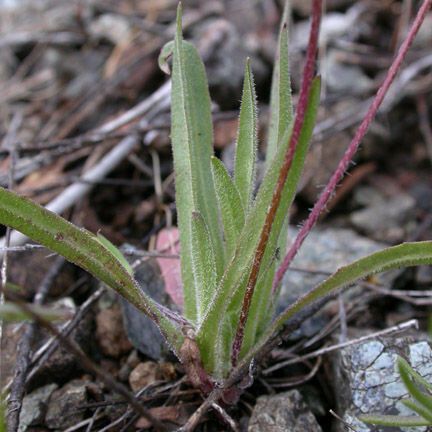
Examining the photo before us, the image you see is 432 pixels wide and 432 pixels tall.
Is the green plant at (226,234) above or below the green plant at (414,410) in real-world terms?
above

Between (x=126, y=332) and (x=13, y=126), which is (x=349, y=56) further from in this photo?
(x=126, y=332)

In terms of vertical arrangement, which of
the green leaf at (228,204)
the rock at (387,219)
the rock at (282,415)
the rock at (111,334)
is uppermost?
the rock at (387,219)

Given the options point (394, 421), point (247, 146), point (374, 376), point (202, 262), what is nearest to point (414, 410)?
point (394, 421)

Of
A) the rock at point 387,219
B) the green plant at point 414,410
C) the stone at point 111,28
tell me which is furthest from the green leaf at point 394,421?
the stone at point 111,28

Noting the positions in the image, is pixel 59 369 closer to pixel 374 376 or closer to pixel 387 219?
pixel 374 376

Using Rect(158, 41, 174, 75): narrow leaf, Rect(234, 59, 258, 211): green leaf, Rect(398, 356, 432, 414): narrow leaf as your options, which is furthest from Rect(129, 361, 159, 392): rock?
Rect(158, 41, 174, 75): narrow leaf

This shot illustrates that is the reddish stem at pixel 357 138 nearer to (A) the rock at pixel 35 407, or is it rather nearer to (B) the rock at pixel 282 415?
(B) the rock at pixel 282 415
